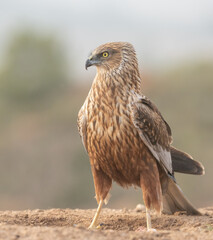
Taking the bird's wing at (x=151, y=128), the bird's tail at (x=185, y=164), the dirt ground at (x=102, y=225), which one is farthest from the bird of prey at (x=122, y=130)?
the bird's tail at (x=185, y=164)

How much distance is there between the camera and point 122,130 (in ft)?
21.2

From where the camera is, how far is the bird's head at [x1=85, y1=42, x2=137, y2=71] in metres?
6.84

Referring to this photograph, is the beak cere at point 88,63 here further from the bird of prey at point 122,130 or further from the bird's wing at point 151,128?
the bird's wing at point 151,128

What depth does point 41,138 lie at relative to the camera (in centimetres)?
3105

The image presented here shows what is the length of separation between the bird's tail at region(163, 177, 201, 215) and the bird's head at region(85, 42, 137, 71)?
2.09 metres

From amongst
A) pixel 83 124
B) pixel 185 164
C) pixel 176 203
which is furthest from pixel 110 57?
pixel 176 203

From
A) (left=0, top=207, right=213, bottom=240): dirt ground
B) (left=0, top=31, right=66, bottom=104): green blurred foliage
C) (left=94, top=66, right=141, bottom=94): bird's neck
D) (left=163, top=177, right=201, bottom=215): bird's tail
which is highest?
(left=0, top=31, right=66, bottom=104): green blurred foliage

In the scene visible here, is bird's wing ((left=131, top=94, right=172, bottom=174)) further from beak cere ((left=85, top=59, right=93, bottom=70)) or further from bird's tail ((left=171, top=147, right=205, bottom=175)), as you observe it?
beak cere ((left=85, top=59, right=93, bottom=70))

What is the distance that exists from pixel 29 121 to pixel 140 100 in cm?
2882

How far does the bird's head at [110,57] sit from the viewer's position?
22.5 ft

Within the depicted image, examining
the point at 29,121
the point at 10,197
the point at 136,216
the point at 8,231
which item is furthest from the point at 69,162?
the point at 8,231

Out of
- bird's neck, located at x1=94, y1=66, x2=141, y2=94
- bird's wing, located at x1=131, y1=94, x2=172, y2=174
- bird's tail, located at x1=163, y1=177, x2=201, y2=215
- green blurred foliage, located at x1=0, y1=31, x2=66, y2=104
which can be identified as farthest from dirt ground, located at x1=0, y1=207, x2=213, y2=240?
green blurred foliage, located at x1=0, y1=31, x2=66, y2=104

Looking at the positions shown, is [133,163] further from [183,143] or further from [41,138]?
[41,138]

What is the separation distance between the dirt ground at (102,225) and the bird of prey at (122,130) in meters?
0.40
